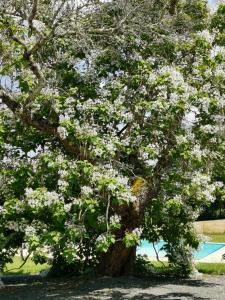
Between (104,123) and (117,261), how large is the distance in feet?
12.0

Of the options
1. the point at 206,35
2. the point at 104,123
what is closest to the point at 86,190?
the point at 104,123

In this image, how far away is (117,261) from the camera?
12.7 m

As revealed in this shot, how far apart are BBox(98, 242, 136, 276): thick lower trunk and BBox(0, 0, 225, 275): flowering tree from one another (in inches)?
1.1

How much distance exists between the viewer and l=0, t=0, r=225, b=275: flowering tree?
33.0 ft

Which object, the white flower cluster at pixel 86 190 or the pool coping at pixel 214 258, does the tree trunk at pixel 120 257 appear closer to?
the white flower cluster at pixel 86 190

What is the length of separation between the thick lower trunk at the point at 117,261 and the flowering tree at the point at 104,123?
0.10ft

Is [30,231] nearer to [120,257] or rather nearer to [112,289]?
[112,289]

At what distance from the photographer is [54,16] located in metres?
10.1

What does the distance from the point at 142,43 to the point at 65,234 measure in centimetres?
529

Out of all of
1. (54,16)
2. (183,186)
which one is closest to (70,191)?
(183,186)

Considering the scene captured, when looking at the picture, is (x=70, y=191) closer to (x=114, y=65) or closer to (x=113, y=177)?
(x=113, y=177)

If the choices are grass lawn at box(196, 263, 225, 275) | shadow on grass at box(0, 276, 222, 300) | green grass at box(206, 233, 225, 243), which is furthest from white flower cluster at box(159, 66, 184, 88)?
green grass at box(206, 233, 225, 243)

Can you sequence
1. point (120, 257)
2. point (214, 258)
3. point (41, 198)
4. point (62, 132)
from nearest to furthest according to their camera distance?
1. point (41, 198)
2. point (62, 132)
3. point (120, 257)
4. point (214, 258)

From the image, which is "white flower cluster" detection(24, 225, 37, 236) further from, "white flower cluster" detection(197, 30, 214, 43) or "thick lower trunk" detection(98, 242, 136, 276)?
"white flower cluster" detection(197, 30, 214, 43)
